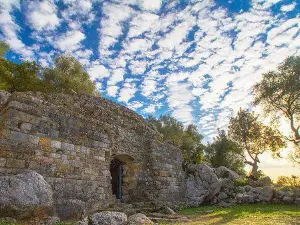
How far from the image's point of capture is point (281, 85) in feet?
76.4

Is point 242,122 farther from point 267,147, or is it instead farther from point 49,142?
point 49,142

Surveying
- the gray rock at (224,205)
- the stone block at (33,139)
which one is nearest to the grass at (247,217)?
the gray rock at (224,205)

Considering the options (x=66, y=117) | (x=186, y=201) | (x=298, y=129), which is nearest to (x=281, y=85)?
(x=298, y=129)

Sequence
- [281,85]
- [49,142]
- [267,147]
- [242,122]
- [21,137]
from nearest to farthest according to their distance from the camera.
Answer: [21,137] → [49,142] → [281,85] → [267,147] → [242,122]

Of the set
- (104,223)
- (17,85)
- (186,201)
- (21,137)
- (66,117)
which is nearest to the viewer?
(104,223)

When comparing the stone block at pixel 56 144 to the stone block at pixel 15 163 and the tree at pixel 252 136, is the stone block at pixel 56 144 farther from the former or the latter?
the tree at pixel 252 136

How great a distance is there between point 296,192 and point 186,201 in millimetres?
7135

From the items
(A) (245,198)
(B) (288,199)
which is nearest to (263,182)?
(A) (245,198)

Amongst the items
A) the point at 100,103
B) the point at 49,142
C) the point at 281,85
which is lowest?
the point at 49,142

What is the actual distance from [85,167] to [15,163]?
2877 mm

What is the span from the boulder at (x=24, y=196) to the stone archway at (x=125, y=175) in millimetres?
6906

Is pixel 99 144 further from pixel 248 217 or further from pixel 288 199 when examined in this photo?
pixel 288 199

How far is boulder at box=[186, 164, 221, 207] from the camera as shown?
17.1 meters

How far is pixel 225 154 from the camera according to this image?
3491 cm
